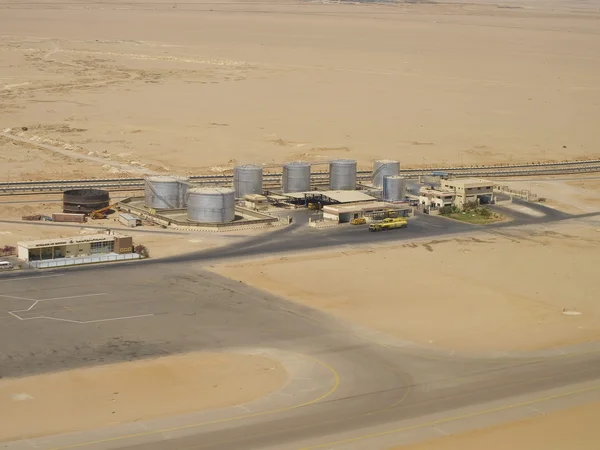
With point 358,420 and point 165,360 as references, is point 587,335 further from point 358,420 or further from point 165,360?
point 165,360

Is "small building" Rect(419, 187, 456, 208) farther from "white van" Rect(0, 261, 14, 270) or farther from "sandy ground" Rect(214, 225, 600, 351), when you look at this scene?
"white van" Rect(0, 261, 14, 270)

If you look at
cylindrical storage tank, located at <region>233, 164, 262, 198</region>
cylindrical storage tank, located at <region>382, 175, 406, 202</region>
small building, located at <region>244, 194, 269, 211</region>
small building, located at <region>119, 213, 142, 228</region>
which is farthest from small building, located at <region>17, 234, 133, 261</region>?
cylindrical storage tank, located at <region>382, 175, 406, 202</region>

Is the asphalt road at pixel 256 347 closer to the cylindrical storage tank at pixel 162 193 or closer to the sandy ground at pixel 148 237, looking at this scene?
the sandy ground at pixel 148 237

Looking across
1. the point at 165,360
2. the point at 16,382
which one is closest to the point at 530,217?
the point at 165,360

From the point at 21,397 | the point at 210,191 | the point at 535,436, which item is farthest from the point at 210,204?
the point at 535,436

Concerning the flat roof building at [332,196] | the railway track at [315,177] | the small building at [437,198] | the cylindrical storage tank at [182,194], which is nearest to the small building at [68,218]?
the cylindrical storage tank at [182,194]
